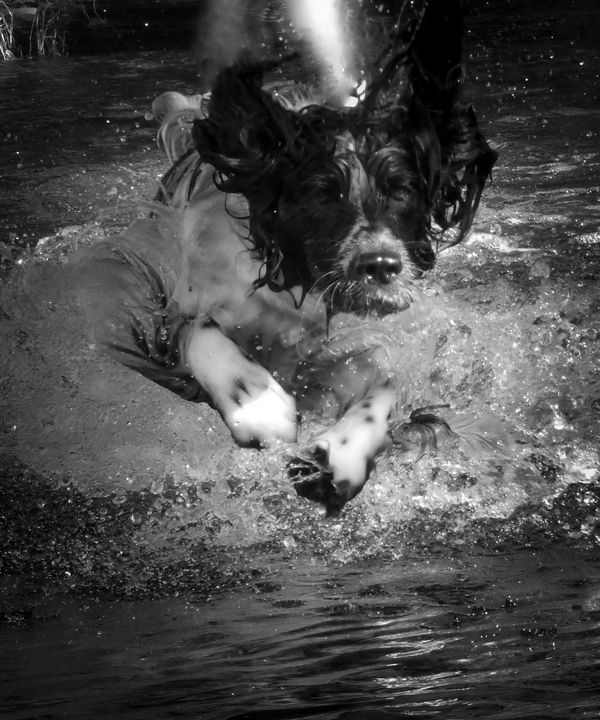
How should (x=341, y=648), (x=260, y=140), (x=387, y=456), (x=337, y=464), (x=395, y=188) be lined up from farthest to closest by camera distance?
1. (x=387, y=456)
2. (x=395, y=188)
3. (x=260, y=140)
4. (x=337, y=464)
5. (x=341, y=648)

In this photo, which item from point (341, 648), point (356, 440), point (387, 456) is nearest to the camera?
point (341, 648)

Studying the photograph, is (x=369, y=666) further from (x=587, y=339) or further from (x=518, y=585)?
(x=587, y=339)

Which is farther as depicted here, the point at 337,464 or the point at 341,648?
the point at 337,464

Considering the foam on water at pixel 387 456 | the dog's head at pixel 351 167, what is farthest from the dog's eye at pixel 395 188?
the foam on water at pixel 387 456

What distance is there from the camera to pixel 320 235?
4.04 metres

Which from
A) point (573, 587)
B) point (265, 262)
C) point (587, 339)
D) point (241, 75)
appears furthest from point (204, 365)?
point (587, 339)

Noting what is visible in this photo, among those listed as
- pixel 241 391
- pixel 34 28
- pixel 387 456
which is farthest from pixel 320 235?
pixel 34 28

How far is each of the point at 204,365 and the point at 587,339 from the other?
88.2 inches

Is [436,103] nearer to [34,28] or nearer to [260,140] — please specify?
[260,140]

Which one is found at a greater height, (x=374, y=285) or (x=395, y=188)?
(x=395, y=188)

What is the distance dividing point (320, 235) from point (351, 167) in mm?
271

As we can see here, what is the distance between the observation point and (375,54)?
4.33 m

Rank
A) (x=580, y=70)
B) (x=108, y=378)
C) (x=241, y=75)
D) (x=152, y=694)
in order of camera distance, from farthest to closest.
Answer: (x=580, y=70) → (x=108, y=378) → (x=241, y=75) → (x=152, y=694)

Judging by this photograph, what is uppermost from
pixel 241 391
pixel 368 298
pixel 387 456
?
pixel 368 298
